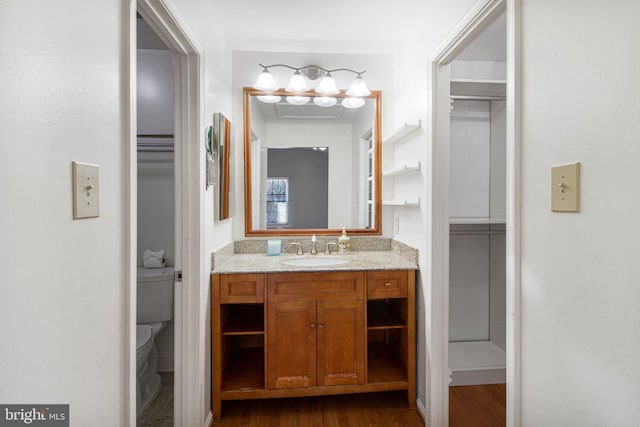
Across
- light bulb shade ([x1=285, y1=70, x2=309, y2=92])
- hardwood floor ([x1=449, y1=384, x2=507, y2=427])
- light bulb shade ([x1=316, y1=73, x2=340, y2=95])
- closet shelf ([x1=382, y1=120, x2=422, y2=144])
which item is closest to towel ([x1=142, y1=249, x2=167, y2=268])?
light bulb shade ([x1=285, y1=70, x2=309, y2=92])

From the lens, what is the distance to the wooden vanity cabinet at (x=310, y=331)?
72.9 inches

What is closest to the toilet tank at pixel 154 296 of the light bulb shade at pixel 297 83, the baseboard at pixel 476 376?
the light bulb shade at pixel 297 83

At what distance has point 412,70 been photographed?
79.2 inches

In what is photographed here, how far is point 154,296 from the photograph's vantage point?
215 centimetres

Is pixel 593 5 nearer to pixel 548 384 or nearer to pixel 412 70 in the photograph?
pixel 548 384

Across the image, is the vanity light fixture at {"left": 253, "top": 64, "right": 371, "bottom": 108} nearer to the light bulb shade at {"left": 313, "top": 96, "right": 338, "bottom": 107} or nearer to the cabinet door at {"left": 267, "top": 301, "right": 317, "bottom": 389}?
the light bulb shade at {"left": 313, "top": 96, "right": 338, "bottom": 107}

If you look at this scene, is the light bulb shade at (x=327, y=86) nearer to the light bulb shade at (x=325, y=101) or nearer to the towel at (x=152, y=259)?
the light bulb shade at (x=325, y=101)

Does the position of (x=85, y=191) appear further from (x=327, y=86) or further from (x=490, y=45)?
(x=490, y=45)

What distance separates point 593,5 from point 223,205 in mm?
1790

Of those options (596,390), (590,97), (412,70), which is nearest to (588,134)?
(590,97)

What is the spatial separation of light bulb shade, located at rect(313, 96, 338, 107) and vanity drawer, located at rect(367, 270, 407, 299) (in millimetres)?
1312

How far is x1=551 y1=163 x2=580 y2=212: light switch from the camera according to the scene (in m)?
0.79

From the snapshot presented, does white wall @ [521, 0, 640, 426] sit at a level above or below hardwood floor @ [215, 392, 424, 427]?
above

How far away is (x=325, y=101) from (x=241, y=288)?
1.49 meters
